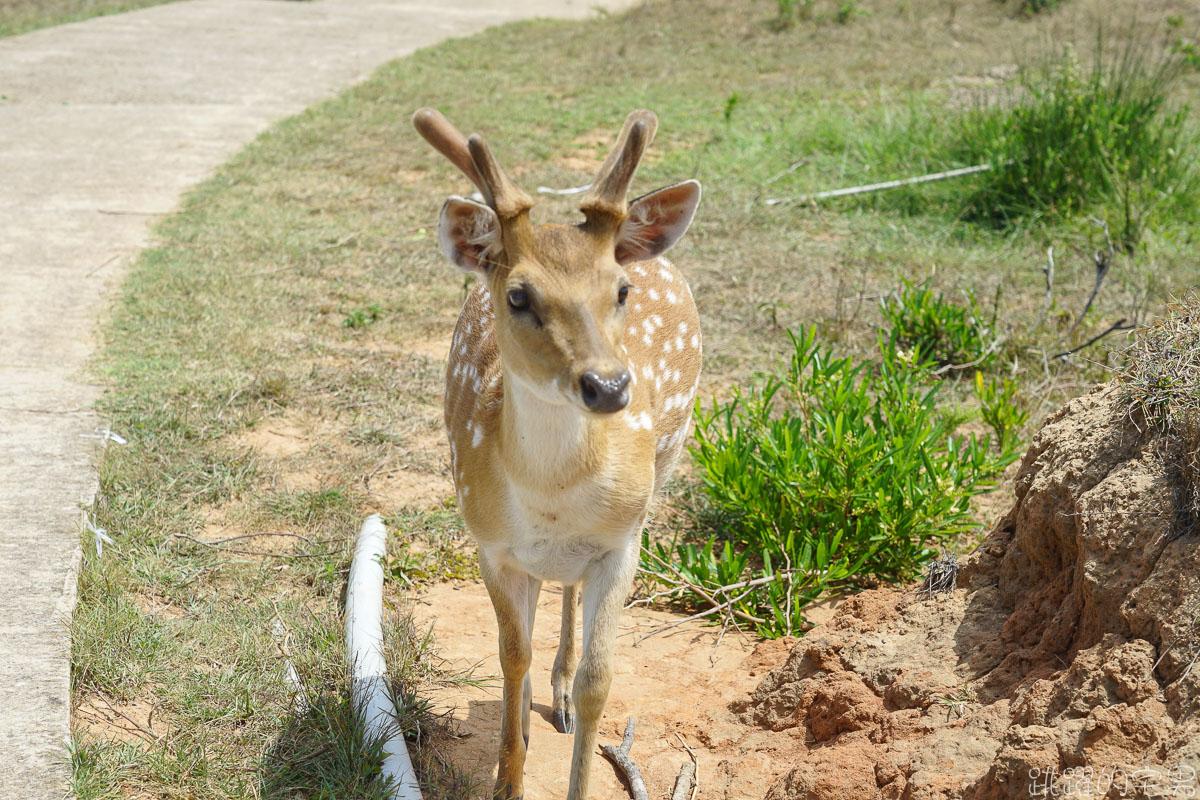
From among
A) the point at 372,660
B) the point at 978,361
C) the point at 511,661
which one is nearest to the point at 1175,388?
the point at 511,661

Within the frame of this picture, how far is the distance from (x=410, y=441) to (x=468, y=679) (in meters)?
1.67

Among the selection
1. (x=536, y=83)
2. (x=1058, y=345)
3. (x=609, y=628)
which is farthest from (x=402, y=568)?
(x=536, y=83)

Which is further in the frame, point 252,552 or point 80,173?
point 80,173

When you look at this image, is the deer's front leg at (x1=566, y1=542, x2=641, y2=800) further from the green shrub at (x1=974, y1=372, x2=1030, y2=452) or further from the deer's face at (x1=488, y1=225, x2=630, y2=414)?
the green shrub at (x1=974, y1=372, x2=1030, y2=452)

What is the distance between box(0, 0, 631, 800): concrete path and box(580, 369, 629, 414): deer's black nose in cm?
170

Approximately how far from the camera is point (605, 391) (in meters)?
2.53

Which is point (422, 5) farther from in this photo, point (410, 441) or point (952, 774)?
point (952, 774)

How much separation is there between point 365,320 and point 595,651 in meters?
3.55

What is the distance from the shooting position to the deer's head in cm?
268

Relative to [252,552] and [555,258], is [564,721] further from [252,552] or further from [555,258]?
[555,258]

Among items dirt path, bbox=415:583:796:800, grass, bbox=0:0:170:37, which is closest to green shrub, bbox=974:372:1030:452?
dirt path, bbox=415:583:796:800

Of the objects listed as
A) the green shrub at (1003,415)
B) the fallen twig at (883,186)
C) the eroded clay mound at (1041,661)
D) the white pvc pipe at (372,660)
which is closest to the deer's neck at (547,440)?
the white pvc pipe at (372,660)

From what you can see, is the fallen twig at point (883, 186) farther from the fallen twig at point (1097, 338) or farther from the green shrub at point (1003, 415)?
Answer: the green shrub at point (1003, 415)

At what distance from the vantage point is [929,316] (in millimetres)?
5773
